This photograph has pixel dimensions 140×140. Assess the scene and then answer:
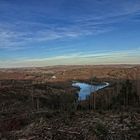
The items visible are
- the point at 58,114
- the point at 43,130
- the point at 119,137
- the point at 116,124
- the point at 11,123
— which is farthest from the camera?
the point at 58,114

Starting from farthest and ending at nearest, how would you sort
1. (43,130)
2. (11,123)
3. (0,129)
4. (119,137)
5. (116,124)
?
(11,123), (0,129), (116,124), (43,130), (119,137)

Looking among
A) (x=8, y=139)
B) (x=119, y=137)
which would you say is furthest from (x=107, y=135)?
(x=8, y=139)

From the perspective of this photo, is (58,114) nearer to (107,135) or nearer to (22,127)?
(22,127)

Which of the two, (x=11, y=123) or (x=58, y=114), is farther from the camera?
(x=58, y=114)

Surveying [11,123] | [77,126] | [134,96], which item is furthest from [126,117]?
[134,96]

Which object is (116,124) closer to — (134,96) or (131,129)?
(131,129)

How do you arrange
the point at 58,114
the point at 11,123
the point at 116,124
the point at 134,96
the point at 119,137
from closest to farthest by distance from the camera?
the point at 119,137
the point at 116,124
the point at 11,123
the point at 58,114
the point at 134,96

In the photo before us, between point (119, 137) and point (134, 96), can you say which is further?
point (134, 96)

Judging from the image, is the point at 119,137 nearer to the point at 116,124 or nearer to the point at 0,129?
the point at 116,124

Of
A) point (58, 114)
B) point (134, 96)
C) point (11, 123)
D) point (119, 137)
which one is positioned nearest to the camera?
point (119, 137)
